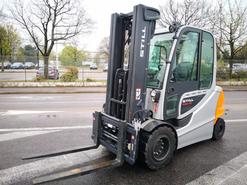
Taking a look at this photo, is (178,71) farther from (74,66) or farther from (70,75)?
(74,66)

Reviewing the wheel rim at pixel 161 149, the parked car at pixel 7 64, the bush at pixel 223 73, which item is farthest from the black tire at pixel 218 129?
the parked car at pixel 7 64

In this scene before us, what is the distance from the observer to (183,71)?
4.37m

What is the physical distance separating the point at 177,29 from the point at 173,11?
2235 cm

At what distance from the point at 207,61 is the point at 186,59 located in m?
0.76

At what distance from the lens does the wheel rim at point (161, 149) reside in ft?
12.9

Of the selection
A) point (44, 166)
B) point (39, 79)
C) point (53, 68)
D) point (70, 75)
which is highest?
point (53, 68)

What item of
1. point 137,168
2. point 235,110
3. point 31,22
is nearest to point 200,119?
point 137,168

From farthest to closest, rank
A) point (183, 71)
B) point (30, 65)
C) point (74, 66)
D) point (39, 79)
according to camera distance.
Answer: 1. point (30, 65)
2. point (74, 66)
3. point (39, 79)
4. point (183, 71)

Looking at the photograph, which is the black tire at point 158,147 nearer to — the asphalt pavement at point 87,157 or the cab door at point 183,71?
the asphalt pavement at point 87,157

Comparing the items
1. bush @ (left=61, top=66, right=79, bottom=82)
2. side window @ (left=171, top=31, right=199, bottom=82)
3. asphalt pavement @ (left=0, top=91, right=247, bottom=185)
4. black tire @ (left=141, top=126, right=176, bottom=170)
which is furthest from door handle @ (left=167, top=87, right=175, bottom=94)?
bush @ (left=61, top=66, right=79, bottom=82)

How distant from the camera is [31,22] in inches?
818

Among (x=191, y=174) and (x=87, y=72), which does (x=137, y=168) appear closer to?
(x=191, y=174)

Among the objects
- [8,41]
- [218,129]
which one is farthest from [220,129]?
[8,41]

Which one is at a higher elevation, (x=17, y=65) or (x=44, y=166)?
(x=17, y=65)
